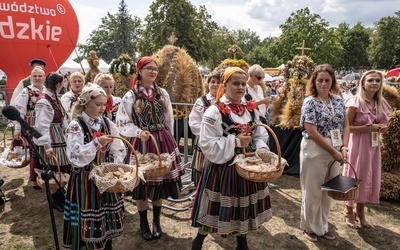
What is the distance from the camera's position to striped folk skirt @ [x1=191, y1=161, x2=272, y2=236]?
8.38 feet

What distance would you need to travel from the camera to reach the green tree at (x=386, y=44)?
143ft

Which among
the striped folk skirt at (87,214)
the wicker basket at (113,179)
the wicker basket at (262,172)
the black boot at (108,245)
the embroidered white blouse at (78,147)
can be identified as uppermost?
the embroidered white blouse at (78,147)

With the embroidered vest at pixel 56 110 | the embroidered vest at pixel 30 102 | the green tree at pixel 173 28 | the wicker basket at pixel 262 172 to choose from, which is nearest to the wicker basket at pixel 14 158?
the embroidered vest at pixel 30 102

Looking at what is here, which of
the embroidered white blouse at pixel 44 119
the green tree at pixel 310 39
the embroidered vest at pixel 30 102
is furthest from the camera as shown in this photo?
the green tree at pixel 310 39

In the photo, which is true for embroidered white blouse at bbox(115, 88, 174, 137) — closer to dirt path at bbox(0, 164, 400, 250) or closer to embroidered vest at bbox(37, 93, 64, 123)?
embroidered vest at bbox(37, 93, 64, 123)

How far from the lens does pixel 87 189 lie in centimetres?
256

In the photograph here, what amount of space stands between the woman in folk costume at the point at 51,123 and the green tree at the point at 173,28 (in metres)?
22.8

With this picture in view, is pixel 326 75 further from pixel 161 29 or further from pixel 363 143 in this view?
pixel 161 29

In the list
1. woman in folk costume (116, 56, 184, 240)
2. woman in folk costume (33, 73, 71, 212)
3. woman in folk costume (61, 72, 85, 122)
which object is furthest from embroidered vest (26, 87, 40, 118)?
woman in folk costume (116, 56, 184, 240)

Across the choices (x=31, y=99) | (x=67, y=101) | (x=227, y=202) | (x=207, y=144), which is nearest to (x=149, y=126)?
(x=207, y=144)

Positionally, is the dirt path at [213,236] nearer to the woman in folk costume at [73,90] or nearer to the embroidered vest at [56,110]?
the embroidered vest at [56,110]

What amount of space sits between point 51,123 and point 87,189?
73.0 inches

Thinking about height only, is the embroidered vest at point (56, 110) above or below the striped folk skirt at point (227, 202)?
above

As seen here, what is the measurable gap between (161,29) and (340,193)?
2565 cm
